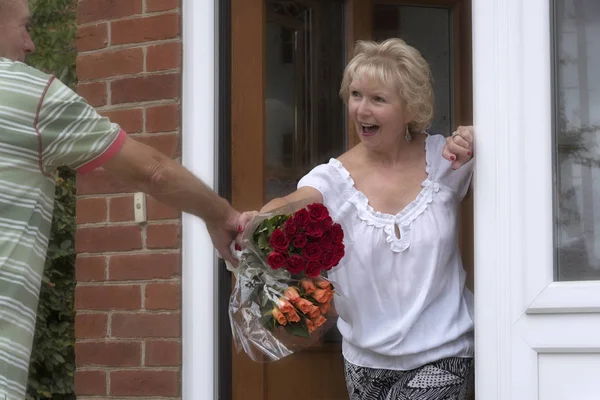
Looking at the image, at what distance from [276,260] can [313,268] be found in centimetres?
12

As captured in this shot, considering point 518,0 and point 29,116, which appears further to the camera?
point 518,0

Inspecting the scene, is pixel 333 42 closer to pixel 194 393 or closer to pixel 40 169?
pixel 194 393

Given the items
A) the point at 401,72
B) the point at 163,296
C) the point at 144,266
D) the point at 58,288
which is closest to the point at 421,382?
the point at 401,72

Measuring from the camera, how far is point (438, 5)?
4820 mm

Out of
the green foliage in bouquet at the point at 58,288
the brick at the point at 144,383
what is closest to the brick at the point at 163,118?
the brick at the point at 144,383

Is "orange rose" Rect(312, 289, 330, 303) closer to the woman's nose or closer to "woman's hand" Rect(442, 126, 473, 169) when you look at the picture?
"woman's hand" Rect(442, 126, 473, 169)

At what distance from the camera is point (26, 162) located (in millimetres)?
2295

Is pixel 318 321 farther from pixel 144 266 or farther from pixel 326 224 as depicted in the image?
pixel 144 266

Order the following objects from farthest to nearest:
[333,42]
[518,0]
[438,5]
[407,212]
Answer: [438,5]
[333,42]
[407,212]
[518,0]

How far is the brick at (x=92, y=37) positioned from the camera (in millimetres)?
3914

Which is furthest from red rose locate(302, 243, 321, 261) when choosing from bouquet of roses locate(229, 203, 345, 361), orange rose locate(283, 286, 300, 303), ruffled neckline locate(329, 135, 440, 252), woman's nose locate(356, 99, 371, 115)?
woman's nose locate(356, 99, 371, 115)

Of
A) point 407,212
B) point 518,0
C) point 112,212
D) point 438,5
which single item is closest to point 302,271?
point 407,212

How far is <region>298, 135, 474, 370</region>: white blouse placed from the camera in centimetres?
312

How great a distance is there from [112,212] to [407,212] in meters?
1.29
